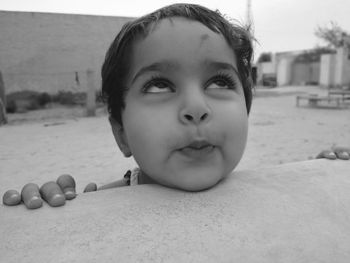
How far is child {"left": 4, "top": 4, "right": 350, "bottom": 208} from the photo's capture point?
3.42 feet

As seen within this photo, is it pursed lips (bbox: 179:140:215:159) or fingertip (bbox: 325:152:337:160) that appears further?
fingertip (bbox: 325:152:337:160)

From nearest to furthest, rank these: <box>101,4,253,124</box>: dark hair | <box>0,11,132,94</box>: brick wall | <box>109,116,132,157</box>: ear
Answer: <box>101,4,253,124</box>: dark hair
<box>109,116,132,157</box>: ear
<box>0,11,132,94</box>: brick wall

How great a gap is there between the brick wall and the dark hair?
10.9 metres

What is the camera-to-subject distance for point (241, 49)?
1226mm

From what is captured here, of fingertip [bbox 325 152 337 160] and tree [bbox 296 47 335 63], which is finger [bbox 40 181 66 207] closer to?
fingertip [bbox 325 152 337 160]

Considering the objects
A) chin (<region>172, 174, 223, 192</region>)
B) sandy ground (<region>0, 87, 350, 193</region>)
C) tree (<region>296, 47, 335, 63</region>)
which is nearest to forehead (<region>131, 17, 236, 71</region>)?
chin (<region>172, 174, 223, 192</region>)

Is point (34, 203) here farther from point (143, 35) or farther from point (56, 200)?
point (143, 35)

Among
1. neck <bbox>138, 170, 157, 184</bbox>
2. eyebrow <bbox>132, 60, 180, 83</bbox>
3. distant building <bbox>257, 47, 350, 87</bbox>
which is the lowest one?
neck <bbox>138, 170, 157, 184</bbox>

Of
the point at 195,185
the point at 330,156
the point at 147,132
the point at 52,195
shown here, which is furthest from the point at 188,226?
the point at 330,156

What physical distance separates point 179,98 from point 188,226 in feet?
1.25

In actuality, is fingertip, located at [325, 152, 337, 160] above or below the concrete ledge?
above

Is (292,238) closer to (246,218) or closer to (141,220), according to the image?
(246,218)

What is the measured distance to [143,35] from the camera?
3.58 feet

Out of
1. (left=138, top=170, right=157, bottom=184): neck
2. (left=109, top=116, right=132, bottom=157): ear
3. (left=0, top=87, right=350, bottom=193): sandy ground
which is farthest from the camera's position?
(left=0, top=87, right=350, bottom=193): sandy ground
